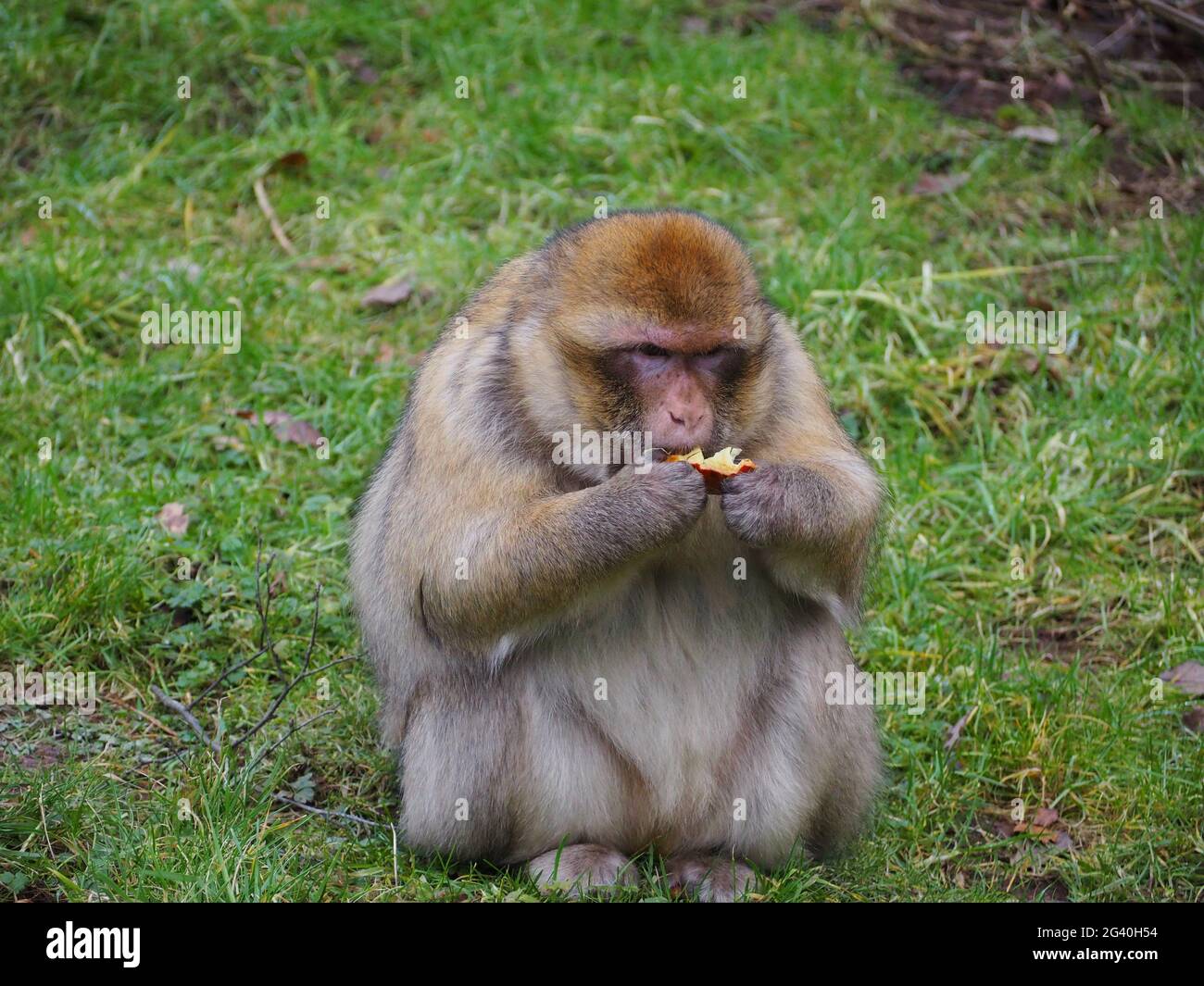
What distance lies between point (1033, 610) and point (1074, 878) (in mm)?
1797

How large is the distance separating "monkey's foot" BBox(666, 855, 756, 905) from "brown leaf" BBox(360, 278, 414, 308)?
411cm

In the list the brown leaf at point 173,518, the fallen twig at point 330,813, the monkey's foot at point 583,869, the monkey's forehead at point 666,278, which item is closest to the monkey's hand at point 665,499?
the monkey's forehead at point 666,278

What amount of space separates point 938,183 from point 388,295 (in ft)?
11.0

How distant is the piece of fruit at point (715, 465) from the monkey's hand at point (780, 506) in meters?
0.03

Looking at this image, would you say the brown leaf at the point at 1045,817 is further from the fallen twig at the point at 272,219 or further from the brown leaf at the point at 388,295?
the fallen twig at the point at 272,219

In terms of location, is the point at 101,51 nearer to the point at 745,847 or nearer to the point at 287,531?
the point at 287,531

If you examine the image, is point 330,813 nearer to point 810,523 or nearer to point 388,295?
point 810,523

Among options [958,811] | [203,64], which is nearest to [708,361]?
[958,811]

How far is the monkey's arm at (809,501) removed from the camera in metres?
4.59

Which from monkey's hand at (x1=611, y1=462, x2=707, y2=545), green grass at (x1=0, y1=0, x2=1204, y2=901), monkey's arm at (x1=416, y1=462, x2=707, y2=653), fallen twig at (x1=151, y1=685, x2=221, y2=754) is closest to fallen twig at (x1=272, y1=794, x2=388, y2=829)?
green grass at (x1=0, y1=0, x2=1204, y2=901)

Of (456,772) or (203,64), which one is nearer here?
(456,772)

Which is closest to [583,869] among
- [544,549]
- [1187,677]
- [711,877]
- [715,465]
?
[711,877]

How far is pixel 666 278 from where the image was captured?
4512 millimetres

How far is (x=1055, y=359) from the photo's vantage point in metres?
8.09
